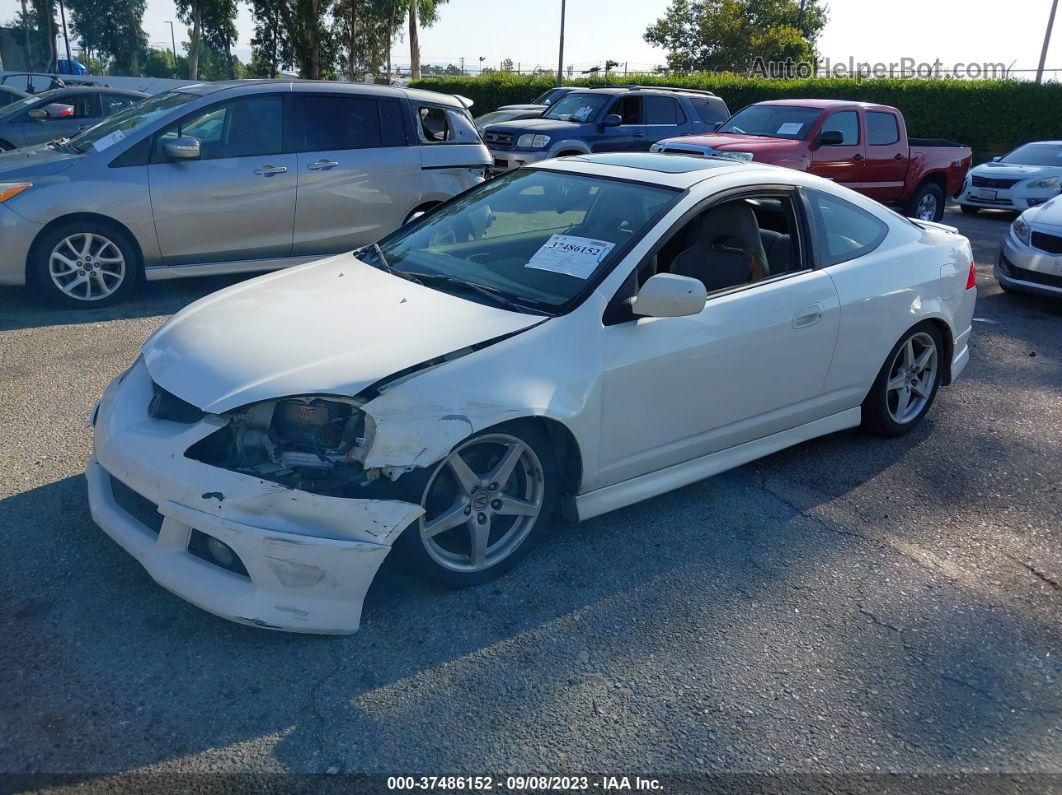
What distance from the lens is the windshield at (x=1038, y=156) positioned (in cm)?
1556

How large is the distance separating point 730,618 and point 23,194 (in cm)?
583

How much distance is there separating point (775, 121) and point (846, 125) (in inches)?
37.9

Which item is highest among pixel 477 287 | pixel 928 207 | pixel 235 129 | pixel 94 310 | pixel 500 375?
pixel 235 129

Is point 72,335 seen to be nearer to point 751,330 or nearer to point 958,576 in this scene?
point 751,330

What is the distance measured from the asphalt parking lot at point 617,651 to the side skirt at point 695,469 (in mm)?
209

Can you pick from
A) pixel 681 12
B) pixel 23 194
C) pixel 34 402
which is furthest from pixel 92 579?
pixel 681 12

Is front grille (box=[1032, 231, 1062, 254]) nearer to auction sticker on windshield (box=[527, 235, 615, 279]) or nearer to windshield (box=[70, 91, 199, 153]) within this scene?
auction sticker on windshield (box=[527, 235, 615, 279])

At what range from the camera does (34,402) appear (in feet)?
Result: 16.6

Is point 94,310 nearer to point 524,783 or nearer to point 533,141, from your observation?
point 524,783

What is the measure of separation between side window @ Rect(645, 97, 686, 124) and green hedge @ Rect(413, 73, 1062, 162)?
1200cm

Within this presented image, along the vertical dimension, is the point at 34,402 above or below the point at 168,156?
below

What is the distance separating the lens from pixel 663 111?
580 inches

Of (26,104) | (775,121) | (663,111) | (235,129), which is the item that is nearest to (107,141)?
(235,129)

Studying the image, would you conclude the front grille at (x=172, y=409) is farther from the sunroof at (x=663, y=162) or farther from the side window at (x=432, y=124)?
the side window at (x=432, y=124)
